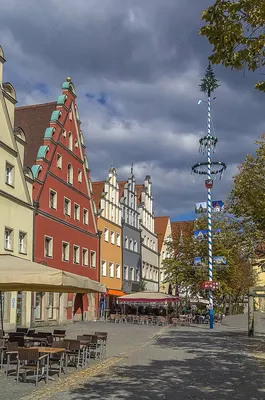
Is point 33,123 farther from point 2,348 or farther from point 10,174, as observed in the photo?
point 2,348

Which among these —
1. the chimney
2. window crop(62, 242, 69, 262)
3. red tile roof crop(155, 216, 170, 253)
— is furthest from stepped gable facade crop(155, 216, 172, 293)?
the chimney

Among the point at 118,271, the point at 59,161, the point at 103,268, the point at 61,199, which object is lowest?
the point at 118,271

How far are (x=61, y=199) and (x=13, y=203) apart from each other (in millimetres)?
7554

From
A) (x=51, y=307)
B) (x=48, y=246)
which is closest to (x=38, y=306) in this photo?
(x=51, y=307)

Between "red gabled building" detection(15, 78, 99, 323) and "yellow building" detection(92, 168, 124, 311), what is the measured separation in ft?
8.98

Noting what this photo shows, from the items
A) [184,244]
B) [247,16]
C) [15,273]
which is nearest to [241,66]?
[247,16]

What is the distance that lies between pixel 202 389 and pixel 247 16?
682 centimetres

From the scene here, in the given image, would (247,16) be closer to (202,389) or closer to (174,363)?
(202,389)

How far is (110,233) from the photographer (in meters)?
49.1

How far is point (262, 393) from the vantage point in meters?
10.2

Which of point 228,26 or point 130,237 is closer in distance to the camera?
point 228,26

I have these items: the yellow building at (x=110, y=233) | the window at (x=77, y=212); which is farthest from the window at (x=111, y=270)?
the window at (x=77, y=212)

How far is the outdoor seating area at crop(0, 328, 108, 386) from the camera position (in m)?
11.6

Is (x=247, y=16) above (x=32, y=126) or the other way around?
the other way around
